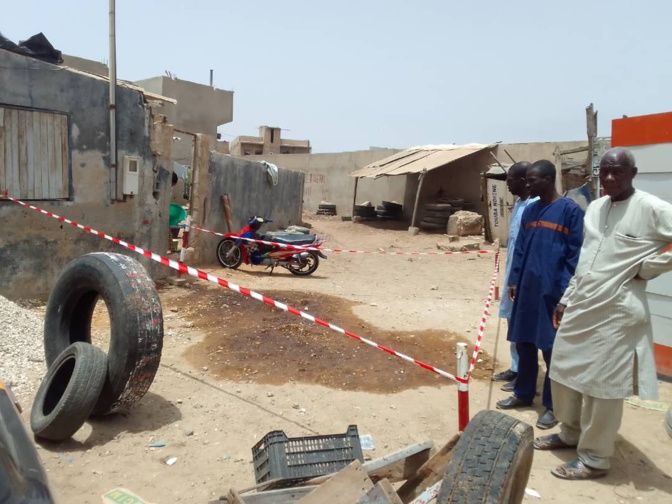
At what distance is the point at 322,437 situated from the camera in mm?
2930

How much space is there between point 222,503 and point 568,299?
8.06ft

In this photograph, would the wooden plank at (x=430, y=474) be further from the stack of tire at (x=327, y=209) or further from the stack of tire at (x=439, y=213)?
the stack of tire at (x=327, y=209)

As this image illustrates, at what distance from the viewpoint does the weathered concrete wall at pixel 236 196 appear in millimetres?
10227

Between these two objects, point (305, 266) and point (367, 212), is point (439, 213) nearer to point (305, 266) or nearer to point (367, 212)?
point (367, 212)

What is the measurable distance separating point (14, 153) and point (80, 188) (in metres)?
0.90

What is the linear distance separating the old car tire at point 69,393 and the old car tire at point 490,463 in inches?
97.6

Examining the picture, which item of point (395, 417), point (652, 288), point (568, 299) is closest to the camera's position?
point (568, 299)

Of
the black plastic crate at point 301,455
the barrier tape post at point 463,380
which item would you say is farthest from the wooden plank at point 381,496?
the barrier tape post at point 463,380

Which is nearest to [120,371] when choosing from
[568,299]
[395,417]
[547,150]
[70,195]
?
[395,417]

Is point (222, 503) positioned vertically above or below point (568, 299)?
below

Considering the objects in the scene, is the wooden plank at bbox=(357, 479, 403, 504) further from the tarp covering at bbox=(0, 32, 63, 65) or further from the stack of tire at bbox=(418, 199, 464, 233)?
the stack of tire at bbox=(418, 199, 464, 233)

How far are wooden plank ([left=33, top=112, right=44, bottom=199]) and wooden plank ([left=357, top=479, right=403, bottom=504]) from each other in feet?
21.1

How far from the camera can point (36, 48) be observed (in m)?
6.65

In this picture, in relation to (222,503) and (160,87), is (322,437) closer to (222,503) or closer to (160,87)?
(222,503)
